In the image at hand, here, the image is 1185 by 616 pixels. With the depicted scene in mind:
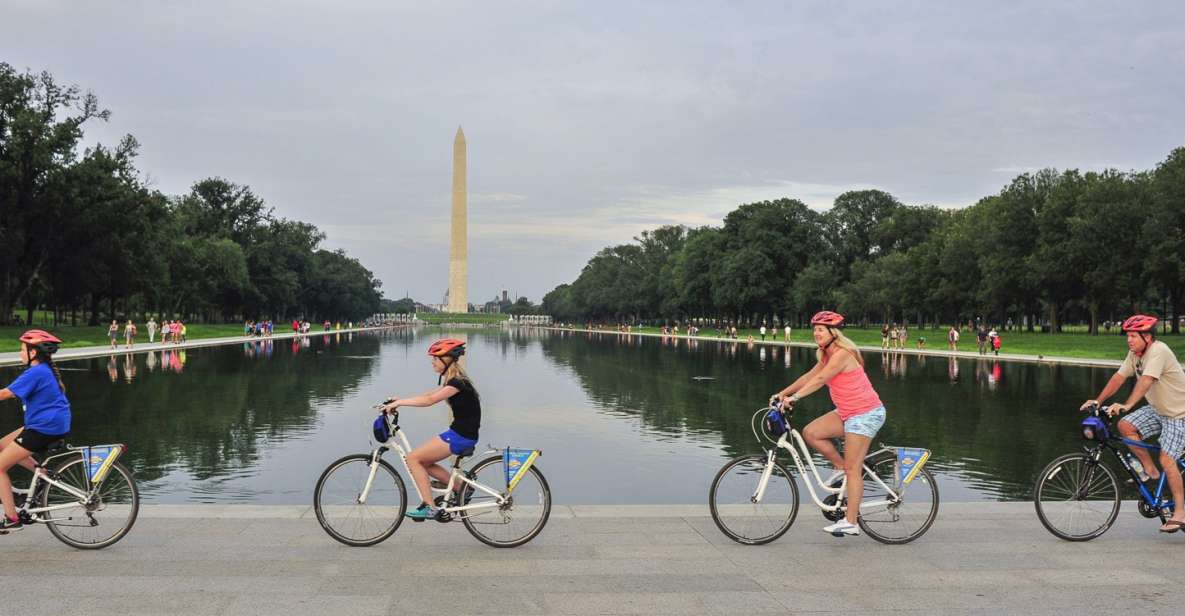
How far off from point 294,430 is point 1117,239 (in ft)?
213

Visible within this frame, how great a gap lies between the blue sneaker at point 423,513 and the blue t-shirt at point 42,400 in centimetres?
266

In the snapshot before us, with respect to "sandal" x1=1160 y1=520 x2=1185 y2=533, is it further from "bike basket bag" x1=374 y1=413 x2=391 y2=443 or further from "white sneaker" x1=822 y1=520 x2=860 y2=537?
"bike basket bag" x1=374 y1=413 x2=391 y2=443

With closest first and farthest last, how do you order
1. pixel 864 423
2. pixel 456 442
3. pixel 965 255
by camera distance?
pixel 456 442 → pixel 864 423 → pixel 965 255

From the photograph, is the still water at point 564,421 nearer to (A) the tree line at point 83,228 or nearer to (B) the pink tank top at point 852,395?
(B) the pink tank top at point 852,395

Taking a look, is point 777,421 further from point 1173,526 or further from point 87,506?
point 87,506

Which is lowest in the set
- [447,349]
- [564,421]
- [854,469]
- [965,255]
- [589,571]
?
[564,421]

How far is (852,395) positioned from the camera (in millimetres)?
7496

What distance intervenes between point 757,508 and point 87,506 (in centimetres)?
517

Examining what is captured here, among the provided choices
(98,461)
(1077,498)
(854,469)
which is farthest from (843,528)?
(98,461)

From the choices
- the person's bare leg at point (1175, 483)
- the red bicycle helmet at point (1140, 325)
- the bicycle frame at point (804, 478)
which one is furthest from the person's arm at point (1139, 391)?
the bicycle frame at point (804, 478)

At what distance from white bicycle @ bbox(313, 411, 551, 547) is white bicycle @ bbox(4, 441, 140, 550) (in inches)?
58.8

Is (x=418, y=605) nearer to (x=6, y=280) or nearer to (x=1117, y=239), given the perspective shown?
(x=6, y=280)

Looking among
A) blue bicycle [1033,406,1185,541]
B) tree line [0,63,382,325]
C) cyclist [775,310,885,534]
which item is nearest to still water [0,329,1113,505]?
blue bicycle [1033,406,1185,541]

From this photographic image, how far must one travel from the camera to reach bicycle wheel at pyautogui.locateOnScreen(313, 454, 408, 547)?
7.27 metres
